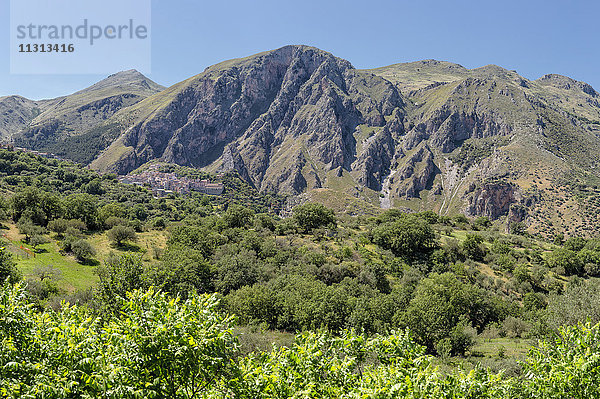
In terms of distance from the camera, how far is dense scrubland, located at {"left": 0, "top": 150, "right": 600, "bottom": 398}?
812 centimetres

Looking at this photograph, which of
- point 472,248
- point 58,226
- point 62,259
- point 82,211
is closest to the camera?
point 62,259

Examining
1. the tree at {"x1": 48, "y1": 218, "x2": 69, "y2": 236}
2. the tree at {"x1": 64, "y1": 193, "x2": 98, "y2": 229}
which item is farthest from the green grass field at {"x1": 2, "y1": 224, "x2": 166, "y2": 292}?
the tree at {"x1": 64, "y1": 193, "x2": 98, "y2": 229}

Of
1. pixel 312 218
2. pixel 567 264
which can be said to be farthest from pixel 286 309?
pixel 567 264

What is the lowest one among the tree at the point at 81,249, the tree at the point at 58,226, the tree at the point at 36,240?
the tree at the point at 81,249

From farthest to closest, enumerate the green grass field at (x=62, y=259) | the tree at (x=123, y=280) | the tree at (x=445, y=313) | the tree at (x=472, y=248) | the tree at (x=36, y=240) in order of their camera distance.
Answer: the tree at (x=472, y=248)
the tree at (x=36, y=240)
the green grass field at (x=62, y=259)
the tree at (x=445, y=313)
the tree at (x=123, y=280)

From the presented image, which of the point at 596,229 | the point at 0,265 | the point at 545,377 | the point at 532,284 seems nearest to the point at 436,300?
the point at 545,377

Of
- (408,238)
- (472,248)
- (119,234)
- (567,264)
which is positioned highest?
(119,234)

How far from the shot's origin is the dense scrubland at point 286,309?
812cm

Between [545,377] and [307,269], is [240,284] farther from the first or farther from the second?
[545,377]

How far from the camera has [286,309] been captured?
31062 mm

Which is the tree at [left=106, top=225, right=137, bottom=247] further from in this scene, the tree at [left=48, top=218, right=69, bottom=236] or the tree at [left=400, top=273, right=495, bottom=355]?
the tree at [left=400, top=273, right=495, bottom=355]

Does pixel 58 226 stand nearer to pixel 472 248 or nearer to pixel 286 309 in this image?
pixel 286 309

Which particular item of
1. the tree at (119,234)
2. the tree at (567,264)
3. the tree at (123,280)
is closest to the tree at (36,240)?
the tree at (119,234)

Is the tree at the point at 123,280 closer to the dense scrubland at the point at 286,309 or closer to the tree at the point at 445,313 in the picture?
the dense scrubland at the point at 286,309
